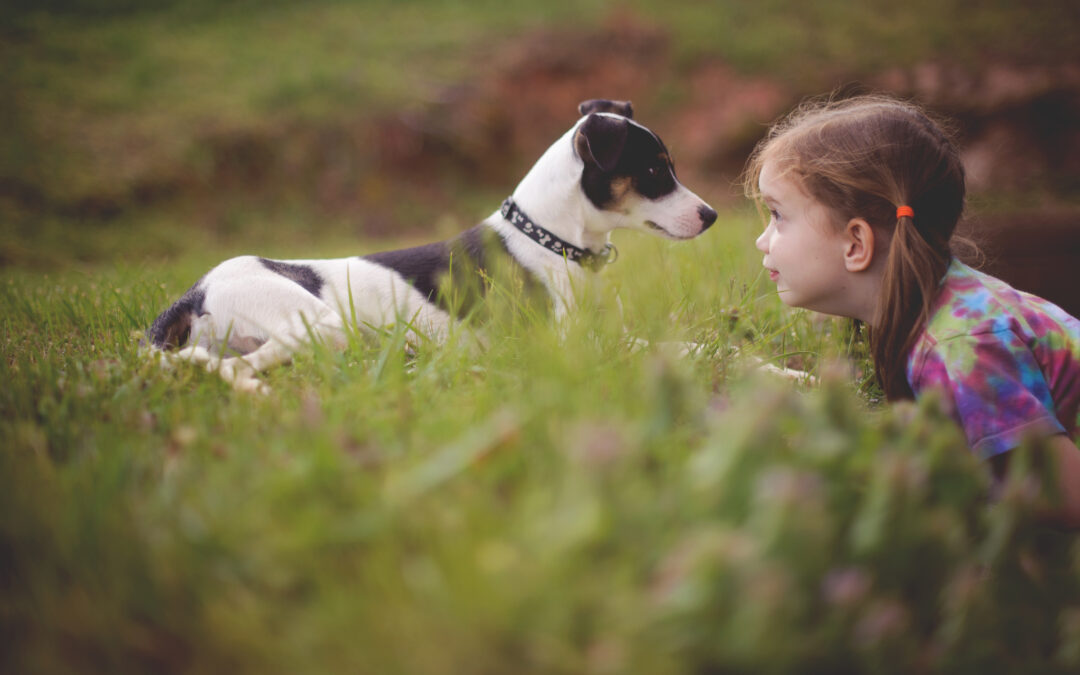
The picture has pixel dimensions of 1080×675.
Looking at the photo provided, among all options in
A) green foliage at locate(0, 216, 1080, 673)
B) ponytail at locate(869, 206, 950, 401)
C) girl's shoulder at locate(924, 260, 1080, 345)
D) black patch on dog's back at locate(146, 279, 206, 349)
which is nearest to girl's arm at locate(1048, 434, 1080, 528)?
green foliage at locate(0, 216, 1080, 673)

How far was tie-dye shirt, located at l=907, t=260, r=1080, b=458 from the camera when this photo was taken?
1564 millimetres

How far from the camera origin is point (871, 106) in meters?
2.05

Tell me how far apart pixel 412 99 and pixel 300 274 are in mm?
8546

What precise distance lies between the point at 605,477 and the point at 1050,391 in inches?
57.6

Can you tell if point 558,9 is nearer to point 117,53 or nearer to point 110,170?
point 117,53

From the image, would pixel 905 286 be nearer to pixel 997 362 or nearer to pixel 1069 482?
pixel 997 362

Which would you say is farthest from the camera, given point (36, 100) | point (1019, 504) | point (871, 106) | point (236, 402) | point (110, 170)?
point (36, 100)

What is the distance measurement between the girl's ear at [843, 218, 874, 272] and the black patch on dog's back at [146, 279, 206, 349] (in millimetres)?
2093

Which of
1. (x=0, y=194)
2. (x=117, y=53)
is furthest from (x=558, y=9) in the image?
(x=0, y=194)

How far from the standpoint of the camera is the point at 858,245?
1.97m

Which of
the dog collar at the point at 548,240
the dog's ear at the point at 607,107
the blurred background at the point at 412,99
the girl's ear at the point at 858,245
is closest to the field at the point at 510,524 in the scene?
the girl's ear at the point at 858,245

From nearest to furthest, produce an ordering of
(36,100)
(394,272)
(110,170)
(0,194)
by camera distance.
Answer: (394,272) → (0,194) → (110,170) → (36,100)

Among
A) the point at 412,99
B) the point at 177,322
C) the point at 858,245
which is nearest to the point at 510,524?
the point at 858,245

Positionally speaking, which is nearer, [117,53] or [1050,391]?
[1050,391]
